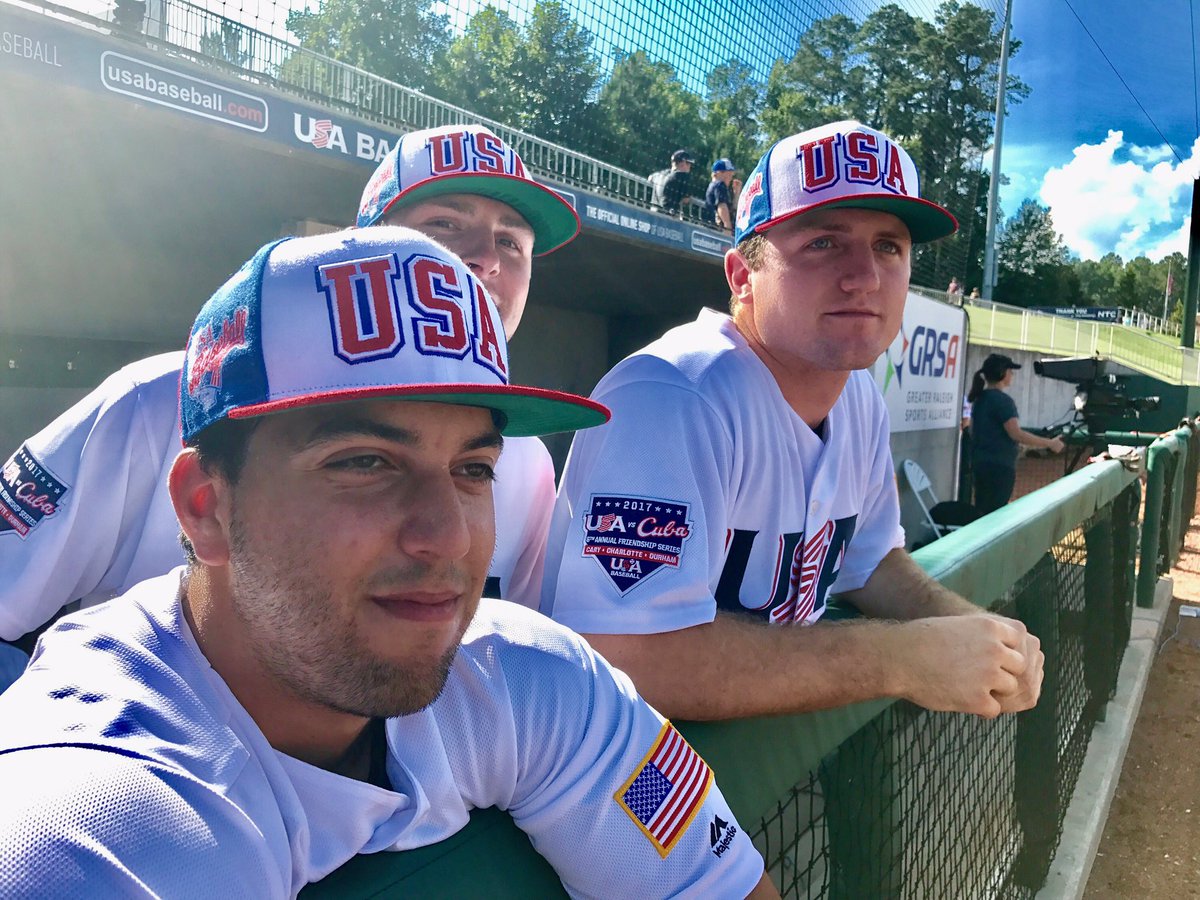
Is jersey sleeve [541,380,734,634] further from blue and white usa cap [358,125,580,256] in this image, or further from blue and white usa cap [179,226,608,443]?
blue and white usa cap [358,125,580,256]

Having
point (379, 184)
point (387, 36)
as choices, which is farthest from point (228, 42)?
point (387, 36)

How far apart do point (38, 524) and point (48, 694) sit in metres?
0.79

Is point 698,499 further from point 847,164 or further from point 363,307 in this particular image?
point 847,164

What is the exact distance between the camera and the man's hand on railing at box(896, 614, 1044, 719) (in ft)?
4.42

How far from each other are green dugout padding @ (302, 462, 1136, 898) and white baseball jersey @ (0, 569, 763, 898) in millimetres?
21

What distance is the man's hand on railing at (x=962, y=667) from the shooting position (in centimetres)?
135

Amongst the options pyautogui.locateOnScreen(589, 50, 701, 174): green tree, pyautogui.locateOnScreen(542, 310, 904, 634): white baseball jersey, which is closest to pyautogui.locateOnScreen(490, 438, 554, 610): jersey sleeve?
pyautogui.locateOnScreen(542, 310, 904, 634): white baseball jersey

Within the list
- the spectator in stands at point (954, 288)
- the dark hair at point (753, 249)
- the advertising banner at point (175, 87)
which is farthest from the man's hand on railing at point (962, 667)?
the spectator in stands at point (954, 288)

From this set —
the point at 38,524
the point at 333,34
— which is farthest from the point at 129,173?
the point at 333,34

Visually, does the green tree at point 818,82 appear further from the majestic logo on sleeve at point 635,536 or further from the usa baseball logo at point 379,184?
the majestic logo on sleeve at point 635,536

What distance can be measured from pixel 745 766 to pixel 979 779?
187cm

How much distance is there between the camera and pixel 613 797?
896mm

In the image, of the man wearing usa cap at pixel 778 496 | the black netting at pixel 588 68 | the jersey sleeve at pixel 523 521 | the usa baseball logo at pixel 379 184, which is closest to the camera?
the man wearing usa cap at pixel 778 496

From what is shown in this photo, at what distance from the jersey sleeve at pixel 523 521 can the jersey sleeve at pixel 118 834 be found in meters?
0.97
